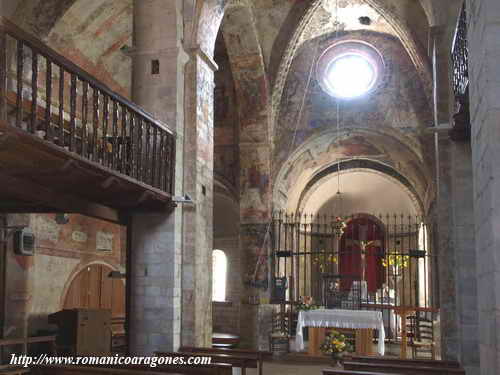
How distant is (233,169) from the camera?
18734 millimetres

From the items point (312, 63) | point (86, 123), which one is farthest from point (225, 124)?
point (86, 123)

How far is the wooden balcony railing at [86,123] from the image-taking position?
6688 millimetres

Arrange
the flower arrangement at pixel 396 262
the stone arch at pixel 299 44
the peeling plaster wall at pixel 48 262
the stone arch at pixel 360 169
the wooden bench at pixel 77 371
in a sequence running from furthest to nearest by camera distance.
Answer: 1. the stone arch at pixel 360 169
2. the flower arrangement at pixel 396 262
3. the stone arch at pixel 299 44
4. the peeling plaster wall at pixel 48 262
5. the wooden bench at pixel 77 371

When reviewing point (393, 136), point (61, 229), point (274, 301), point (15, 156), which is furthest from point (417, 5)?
point (15, 156)

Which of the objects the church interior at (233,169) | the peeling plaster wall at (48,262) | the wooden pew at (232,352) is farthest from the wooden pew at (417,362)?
the peeling plaster wall at (48,262)

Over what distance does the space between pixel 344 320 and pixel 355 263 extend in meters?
12.8

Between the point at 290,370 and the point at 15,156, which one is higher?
the point at 15,156

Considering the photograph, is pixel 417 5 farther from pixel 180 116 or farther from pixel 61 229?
pixel 61 229

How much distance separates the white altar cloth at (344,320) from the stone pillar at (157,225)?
189 inches

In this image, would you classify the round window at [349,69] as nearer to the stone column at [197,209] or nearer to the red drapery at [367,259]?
the stone column at [197,209]

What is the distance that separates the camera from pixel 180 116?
1105 cm

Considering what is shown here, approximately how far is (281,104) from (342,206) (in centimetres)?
823

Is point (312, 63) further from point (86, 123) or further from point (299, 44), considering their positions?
point (86, 123)

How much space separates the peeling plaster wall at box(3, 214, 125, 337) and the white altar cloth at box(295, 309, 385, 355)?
17.6 ft
